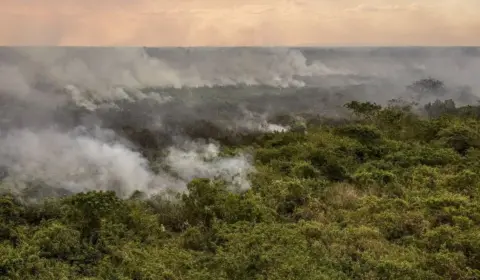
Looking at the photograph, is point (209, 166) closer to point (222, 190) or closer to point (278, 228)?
point (222, 190)

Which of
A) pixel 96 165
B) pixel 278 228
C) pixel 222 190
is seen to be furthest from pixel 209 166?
pixel 278 228

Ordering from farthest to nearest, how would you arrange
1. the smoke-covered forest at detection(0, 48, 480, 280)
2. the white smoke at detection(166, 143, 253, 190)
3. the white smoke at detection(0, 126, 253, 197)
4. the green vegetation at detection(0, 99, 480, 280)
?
the white smoke at detection(166, 143, 253, 190)
the white smoke at detection(0, 126, 253, 197)
the smoke-covered forest at detection(0, 48, 480, 280)
the green vegetation at detection(0, 99, 480, 280)

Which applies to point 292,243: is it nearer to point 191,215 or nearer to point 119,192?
point 191,215

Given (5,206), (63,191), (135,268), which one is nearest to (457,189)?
(135,268)

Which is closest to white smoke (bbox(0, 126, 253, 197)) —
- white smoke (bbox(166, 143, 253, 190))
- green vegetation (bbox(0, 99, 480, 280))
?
white smoke (bbox(166, 143, 253, 190))

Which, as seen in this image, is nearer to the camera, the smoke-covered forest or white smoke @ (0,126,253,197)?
the smoke-covered forest

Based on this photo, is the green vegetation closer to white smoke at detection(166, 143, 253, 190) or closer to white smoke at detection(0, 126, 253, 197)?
white smoke at detection(166, 143, 253, 190)

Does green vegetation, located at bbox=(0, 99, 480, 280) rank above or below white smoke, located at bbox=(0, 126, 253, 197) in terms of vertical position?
below
